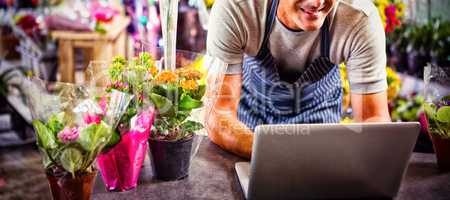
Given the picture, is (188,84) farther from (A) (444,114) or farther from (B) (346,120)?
(B) (346,120)

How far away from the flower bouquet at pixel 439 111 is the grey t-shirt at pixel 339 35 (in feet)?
0.76

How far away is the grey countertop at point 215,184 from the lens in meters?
1.14

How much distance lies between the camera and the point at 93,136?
979mm

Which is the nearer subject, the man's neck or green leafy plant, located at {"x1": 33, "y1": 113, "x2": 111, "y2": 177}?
green leafy plant, located at {"x1": 33, "y1": 113, "x2": 111, "y2": 177}

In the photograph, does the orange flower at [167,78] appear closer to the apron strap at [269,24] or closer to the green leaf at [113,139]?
the green leaf at [113,139]

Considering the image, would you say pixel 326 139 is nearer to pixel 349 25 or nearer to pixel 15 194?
pixel 349 25

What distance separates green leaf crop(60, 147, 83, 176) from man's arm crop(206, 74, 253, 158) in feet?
1.31

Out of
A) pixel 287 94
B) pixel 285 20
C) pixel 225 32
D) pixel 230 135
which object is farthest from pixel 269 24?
pixel 230 135

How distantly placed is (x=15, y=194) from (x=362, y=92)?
6.75ft

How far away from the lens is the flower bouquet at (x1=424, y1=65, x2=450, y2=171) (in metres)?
1.33

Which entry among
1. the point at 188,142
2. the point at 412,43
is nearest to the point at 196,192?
the point at 188,142

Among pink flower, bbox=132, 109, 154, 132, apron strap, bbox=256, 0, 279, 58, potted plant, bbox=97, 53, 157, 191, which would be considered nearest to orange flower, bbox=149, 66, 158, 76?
potted plant, bbox=97, 53, 157, 191

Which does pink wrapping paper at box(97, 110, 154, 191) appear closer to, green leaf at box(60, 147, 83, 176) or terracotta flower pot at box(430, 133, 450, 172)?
green leaf at box(60, 147, 83, 176)

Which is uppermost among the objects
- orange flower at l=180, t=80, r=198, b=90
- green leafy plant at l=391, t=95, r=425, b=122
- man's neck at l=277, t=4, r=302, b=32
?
man's neck at l=277, t=4, r=302, b=32
